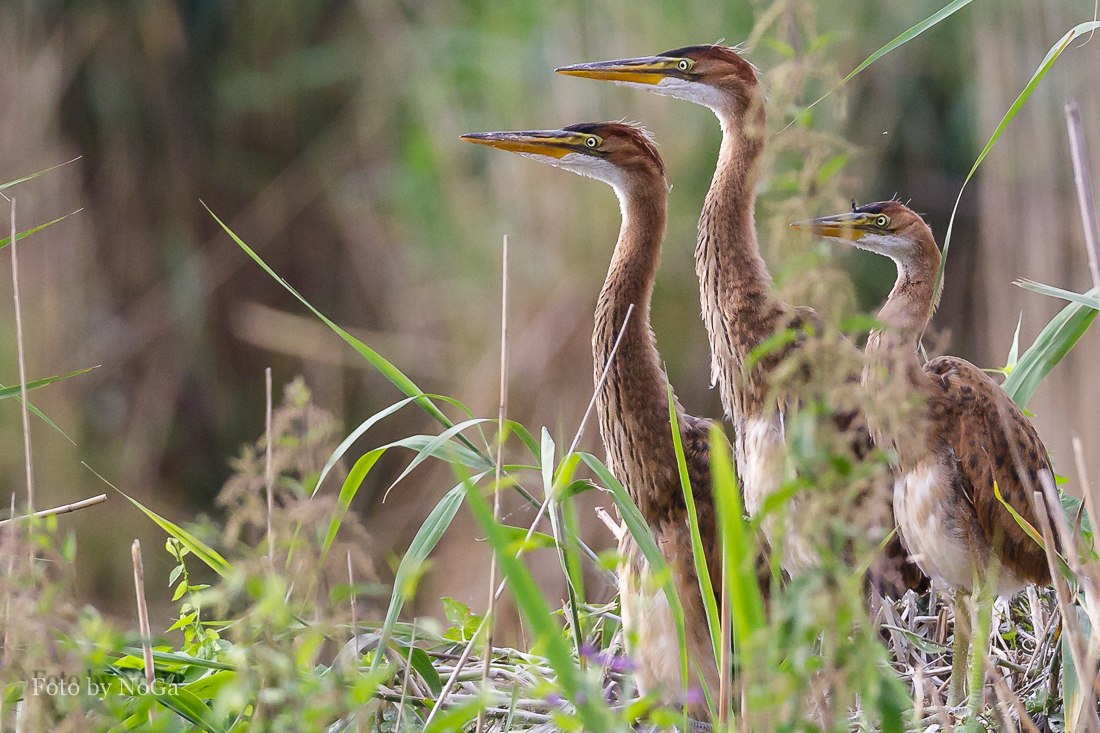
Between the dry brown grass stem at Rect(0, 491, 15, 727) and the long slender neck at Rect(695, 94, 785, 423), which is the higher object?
the long slender neck at Rect(695, 94, 785, 423)

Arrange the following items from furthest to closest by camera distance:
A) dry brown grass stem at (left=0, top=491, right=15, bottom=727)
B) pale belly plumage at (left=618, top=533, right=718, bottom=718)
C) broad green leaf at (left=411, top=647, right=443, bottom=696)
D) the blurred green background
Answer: the blurred green background → pale belly plumage at (left=618, top=533, right=718, bottom=718) → broad green leaf at (left=411, top=647, right=443, bottom=696) → dry brown grass stem at (left=0, top=491, right=15, bottom=727)

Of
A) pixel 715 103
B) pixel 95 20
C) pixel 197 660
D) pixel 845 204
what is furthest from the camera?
pixel 95 20

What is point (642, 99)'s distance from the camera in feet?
12.4

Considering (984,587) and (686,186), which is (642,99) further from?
(984,587)

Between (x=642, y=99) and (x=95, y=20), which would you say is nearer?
(x=642, y=99)

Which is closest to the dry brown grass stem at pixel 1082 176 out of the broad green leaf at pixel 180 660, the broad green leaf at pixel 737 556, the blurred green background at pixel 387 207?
the broad green leaf at pixel 737 556

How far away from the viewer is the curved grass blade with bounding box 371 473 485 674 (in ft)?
4.15

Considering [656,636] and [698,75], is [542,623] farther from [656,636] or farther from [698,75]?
[698,75]

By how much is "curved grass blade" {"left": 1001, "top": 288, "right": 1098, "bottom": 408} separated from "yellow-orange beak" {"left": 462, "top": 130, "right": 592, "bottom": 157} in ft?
2.74

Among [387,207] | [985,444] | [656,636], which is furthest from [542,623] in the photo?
[387,207]

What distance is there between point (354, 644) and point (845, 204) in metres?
0.77

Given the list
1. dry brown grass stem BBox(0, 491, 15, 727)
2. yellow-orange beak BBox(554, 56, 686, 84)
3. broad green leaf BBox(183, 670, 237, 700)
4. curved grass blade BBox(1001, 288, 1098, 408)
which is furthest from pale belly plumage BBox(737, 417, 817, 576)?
dry brown grass stem BBox(0, 491, 15, 727)

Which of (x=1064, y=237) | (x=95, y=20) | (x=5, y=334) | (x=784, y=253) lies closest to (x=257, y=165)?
(x=95, y=20)

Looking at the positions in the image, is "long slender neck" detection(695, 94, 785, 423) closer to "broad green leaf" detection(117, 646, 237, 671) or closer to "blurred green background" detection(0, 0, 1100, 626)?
"broad green leaf" detection(117, 646, 237, 671)
